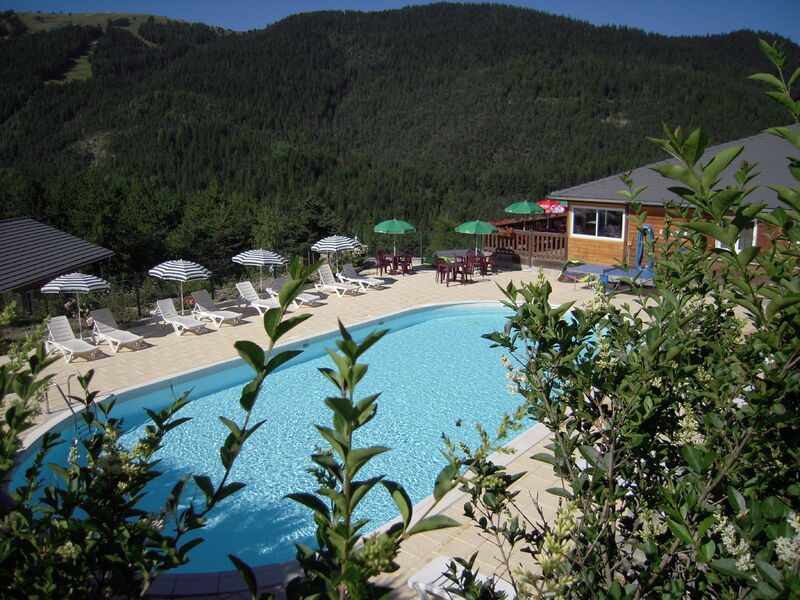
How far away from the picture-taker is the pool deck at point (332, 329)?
481cm

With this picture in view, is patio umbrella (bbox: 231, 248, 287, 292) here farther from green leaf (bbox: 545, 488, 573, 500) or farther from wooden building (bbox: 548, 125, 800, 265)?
green leaf (bbox: 545, 488, 573, 500)

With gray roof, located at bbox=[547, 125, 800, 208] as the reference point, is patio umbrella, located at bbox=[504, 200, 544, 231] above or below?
below

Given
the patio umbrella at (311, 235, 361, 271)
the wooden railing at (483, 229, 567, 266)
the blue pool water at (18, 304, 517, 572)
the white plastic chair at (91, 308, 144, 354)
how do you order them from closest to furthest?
1. the blue pool water at (18, 304, 517, 572)
2. the white plastic chair at (91, 308, 144, 354)
3. the patio umbrella at (311, 235, 361, 271)
4. the wooden railing at (483, 229, 567, 266)

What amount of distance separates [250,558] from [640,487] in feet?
15.2

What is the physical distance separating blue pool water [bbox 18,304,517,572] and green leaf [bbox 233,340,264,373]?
392cm

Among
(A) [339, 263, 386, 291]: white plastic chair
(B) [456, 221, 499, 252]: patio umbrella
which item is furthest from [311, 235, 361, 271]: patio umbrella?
(B) [456, 221, 499, 252]: patio umbrella

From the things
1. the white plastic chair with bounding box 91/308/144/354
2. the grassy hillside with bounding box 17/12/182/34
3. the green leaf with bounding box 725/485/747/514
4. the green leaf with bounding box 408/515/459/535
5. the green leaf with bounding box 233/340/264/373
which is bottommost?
the white plastic chair with bounding box 91/308/144/354

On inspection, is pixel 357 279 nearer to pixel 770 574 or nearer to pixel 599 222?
pixel 599 222

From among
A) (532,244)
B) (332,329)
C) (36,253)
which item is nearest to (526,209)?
(532,244)

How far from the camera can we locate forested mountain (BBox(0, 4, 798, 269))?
29125 mm

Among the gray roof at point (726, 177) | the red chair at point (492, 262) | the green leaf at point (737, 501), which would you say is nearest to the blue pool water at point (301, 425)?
the green leaf at point (737, 501)

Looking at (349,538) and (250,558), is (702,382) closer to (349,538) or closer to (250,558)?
(349,538)

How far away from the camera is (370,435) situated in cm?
874

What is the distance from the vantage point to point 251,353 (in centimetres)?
146
